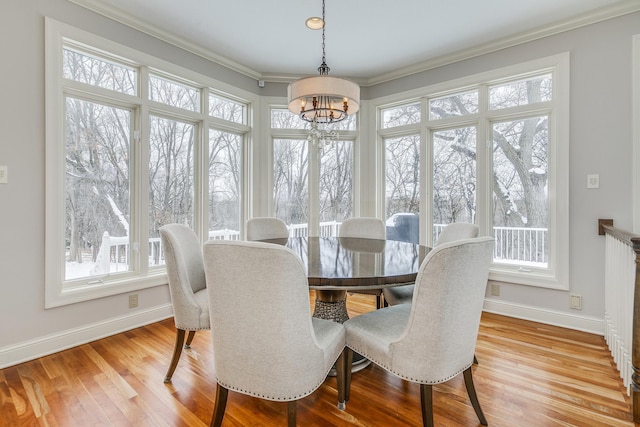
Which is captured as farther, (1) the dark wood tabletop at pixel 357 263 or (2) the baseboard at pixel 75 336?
(2) the baseboard at pixel 75 336

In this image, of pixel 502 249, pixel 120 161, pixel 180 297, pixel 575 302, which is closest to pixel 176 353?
pixel 180 297

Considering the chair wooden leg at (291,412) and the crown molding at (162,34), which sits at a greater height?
the crown molding at (162,34)

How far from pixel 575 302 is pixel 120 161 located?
4230 millimetres

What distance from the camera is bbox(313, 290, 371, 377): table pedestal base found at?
2084 millimetres

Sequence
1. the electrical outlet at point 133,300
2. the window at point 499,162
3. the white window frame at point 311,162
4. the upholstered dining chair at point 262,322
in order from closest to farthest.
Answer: the upholstered dining chair at point 262,322, the electrical outlet at point 133,300, the window at point 499,162, the white window frame at point 311,162

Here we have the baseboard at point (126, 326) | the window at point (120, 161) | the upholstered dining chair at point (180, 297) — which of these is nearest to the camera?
the upholstered dining chair at point (180, 297)

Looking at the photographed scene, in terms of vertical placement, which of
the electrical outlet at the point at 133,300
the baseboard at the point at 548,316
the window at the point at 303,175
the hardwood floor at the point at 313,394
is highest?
the window at the point at 303,175

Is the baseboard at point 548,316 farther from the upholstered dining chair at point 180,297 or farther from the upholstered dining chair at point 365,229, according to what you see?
the upholstered dining chair at point 180,297

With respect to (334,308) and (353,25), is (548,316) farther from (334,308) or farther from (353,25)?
(353,25)

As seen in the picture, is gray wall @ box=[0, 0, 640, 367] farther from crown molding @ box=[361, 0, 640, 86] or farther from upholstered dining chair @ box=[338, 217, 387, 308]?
upholstered dining chair @ box=[338, 217, 387, 308]

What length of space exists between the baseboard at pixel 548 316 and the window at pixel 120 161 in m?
3.13

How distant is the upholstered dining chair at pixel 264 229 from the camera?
296 cm

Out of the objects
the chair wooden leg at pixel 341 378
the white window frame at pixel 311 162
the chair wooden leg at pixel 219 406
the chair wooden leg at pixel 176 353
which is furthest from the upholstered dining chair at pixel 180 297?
the white window frame at pixel 311 162

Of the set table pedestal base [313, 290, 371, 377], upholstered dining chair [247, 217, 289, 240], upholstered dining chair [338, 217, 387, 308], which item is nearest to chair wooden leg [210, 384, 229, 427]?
table pedestal base [313, 290, 371, 377]
